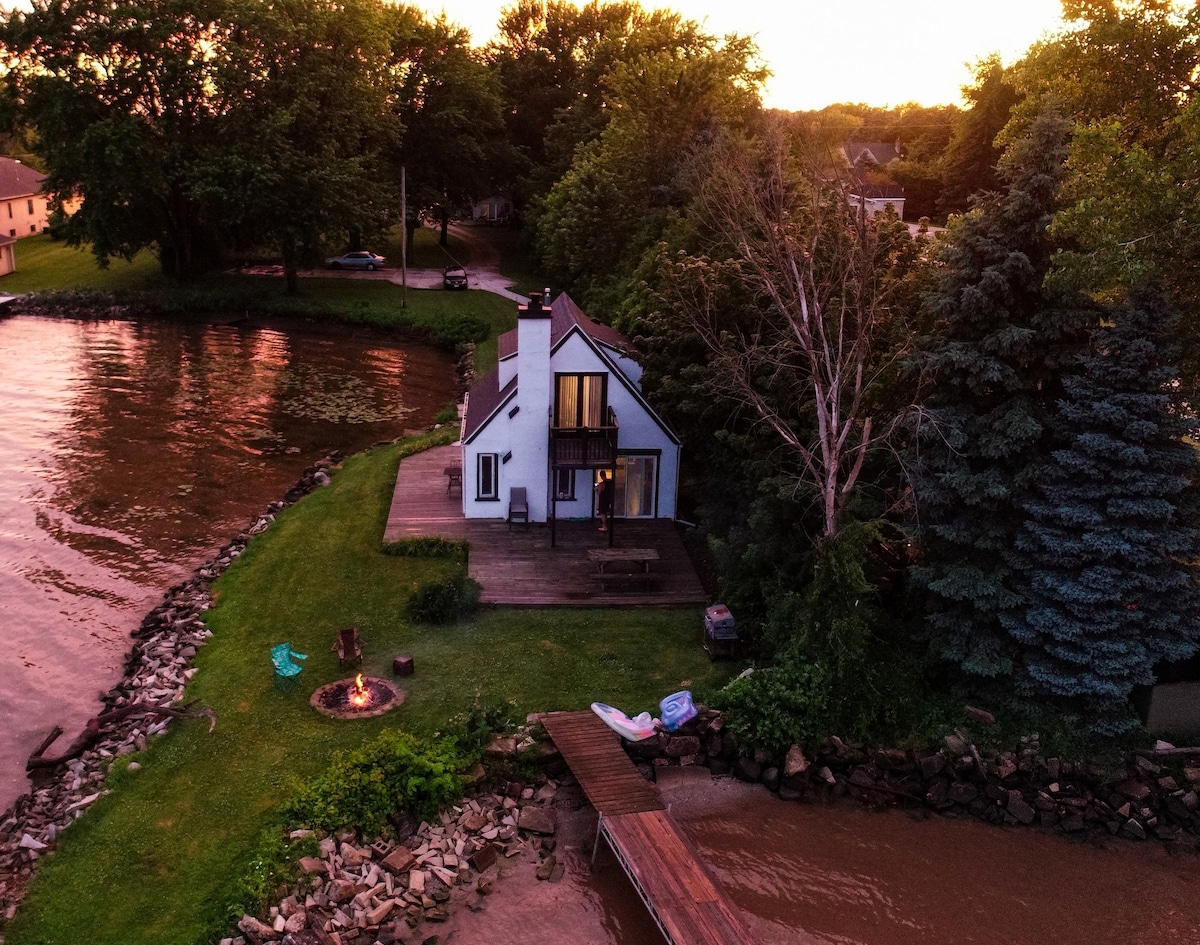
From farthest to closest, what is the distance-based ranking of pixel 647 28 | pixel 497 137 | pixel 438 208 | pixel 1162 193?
pixel 497 137, pixel 438 208, pixel 647 28, pixel 1162 193

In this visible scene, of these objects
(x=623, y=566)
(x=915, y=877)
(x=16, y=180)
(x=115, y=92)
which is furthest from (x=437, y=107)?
(x=915, y=877)

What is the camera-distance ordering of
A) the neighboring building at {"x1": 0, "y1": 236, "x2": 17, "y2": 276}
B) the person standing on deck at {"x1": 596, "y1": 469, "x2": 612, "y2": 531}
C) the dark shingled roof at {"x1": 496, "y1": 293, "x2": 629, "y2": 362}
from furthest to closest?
the neighboring building at {"x1": 0, "y1": 236, "x2": 17, "y2": 276}, the dark shingled roof at {"x1": 496, "y1": 293, "x2": 629, "y2": 362}, the person standing on deck at {"x1": 596, "y1": 469, "x2": 612, "y2": 531}

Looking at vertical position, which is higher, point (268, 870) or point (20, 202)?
point (20, 202)

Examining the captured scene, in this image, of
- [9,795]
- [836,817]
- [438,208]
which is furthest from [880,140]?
[9,795]

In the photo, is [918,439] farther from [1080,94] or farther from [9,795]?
[9,795]

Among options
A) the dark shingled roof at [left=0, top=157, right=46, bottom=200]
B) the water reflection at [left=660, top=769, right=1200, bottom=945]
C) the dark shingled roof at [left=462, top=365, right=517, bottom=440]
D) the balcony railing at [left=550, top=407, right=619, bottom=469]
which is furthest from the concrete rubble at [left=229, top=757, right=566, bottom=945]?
the dark shingled roof at [left=0, top=157, right=46, bottom=200]

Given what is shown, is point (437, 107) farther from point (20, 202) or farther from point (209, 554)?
point (209, 554)

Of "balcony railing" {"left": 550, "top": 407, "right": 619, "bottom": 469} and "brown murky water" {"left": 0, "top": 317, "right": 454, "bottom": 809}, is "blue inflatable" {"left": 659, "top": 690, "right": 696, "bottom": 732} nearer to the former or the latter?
"balcony railing" {"left": 550, "top": 407, "right": 619, "bottom": 469}
